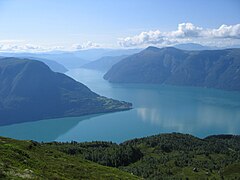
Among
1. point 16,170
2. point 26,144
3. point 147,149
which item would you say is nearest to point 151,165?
point 147,149

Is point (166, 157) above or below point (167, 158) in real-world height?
below

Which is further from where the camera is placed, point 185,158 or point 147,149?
point 147,149

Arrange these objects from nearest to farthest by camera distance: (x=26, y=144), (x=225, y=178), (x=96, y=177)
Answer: (x=96, y=177) < (x=26, y=144) < (x=225, y=178)

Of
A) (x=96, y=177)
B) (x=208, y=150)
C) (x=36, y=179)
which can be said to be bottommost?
(x=208, y=150)

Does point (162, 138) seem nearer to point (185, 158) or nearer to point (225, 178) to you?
point (185, 158)

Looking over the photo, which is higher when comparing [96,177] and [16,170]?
[16,170]

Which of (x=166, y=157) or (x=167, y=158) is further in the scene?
(x=166, y=157)

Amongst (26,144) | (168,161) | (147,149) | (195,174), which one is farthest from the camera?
(147,149)

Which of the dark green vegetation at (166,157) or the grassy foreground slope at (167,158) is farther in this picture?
the grassy foreground slope at (167,158)

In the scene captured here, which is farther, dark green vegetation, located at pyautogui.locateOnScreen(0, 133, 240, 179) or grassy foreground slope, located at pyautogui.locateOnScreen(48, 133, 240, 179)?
grassy foreground slope, located at pyautogui.locateOnScreen(48, 133, 240, 179)
